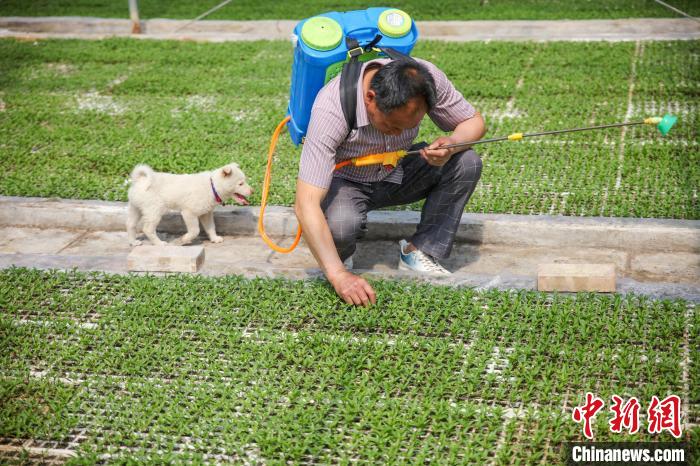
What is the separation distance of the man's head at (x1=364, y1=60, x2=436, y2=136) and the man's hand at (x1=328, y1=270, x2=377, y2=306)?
782 millimetres

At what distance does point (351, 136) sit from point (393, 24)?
726mm

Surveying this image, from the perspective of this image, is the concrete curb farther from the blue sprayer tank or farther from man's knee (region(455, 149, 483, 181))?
the blue sprayer tank

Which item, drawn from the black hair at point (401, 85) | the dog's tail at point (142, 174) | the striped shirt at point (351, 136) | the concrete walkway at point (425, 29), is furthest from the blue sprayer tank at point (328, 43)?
the concrete walkway at point (425, 29)

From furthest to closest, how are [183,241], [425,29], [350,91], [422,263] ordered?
[425,29], [183,241], [422,263], [350,91]

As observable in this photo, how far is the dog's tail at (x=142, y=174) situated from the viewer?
5.15 meters

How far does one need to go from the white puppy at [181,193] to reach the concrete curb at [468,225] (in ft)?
1.02

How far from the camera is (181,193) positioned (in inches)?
206

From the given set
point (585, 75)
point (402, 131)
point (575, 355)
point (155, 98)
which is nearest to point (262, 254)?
point (402, 131)

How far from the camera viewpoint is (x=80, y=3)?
12.9 meters

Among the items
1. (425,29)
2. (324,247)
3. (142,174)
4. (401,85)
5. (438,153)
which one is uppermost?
(401,85)

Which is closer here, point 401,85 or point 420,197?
point 401,85

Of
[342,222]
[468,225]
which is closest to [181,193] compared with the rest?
[342,222]

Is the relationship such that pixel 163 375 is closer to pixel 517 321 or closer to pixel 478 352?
pixel 478 352

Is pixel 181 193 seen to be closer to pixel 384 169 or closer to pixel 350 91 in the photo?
pixel 384 169
